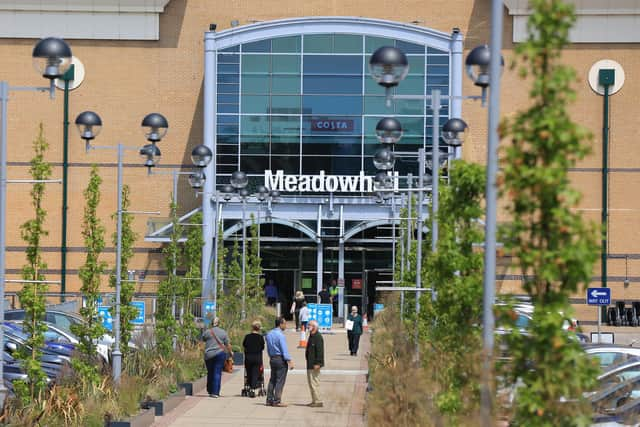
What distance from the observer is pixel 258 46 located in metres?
53.2

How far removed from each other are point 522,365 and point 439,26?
47635 mm

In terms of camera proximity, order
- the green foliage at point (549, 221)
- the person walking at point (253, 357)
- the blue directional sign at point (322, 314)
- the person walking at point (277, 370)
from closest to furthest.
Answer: the green foliage at point (549, 221) < the person walking at point (277, 370) < the person walking at point (253, 357) < the blue directional sign at point (322, 314)

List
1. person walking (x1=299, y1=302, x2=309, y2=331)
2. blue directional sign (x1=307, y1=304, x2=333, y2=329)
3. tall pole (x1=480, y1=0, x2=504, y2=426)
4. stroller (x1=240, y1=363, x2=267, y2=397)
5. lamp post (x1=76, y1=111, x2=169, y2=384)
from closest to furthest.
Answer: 1. tall pole (x1=480, y1=0, x2=504, y2=426)
2. lamp post (x1=76, y1=111, x2=169, y2=384)
3. stroller (x1=240, y1=363, x2=267, y2=397)
4. person walking (x1=299, y1=302, x2=309, y2=331)
5. blue directional sign (x1=307, y1=304, x2=333, y2=329)

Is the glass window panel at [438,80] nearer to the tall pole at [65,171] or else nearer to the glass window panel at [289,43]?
the glass window panel at [289,43]

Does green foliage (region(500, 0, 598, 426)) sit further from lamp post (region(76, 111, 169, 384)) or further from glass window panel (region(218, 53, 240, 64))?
glass window panel (region(218, 53, 240, 64))

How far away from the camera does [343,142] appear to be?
176 ft

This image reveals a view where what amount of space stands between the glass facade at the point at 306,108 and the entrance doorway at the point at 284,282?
4.84m

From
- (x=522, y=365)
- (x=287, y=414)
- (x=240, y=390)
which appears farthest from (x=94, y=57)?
(x=522, y=365)

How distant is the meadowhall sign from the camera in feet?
174

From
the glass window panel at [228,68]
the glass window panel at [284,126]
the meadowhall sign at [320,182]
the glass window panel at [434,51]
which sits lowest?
the meadowhall sign at [320,182]

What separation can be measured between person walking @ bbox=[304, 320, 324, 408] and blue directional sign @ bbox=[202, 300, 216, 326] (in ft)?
26.8

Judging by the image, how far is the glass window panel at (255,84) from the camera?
53344 mm

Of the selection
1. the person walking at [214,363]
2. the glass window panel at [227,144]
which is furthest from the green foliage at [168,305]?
the glass window panel at [227,144]

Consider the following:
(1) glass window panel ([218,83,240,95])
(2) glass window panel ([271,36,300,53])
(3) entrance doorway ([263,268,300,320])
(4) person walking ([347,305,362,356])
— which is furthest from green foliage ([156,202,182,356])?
(3) entrance doorway ([263,268,300,320])
